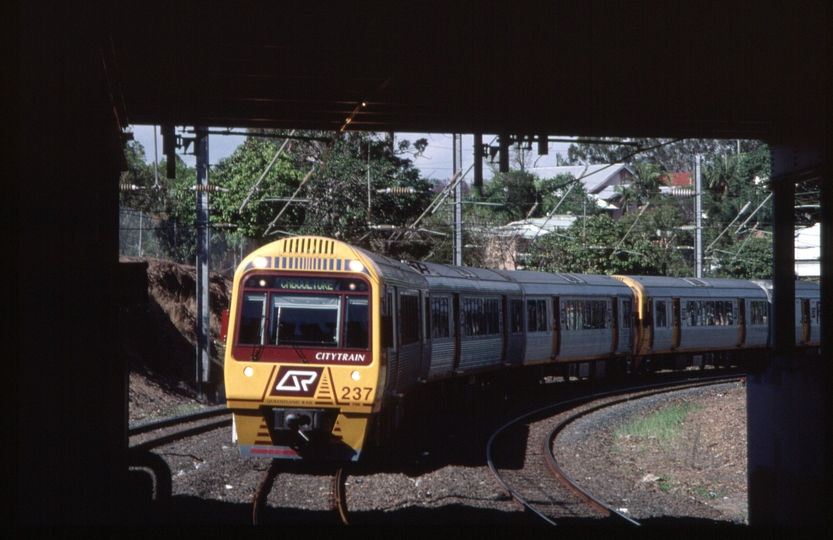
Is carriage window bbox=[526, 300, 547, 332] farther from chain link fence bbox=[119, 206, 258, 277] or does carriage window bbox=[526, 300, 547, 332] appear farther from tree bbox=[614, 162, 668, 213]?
tree bbox=[614, 162, 668, 213]

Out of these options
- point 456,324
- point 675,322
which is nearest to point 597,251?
point 675,322

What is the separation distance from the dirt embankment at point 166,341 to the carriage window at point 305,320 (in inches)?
279

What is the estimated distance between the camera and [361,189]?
92.1ft

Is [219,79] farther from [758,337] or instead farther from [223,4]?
[758,337]

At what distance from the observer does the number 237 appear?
37.6 ft

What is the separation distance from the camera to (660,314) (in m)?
27.7

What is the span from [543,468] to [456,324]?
15.4ft

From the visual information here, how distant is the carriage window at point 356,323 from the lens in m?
11.6

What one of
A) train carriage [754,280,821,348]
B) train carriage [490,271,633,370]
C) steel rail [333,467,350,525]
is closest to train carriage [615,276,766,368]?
train carriage [754,280,821,348]

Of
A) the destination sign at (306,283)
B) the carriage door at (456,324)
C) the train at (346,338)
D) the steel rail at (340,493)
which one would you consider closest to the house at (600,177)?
the train at (346,338)

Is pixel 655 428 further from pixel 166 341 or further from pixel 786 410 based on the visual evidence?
pixel 166 341

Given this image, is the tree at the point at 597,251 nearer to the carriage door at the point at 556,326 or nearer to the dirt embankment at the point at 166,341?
the dirt embankment at the point at 166,341

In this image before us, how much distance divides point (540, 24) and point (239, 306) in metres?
6.02

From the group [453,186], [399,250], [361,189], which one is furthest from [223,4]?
[399,250]
